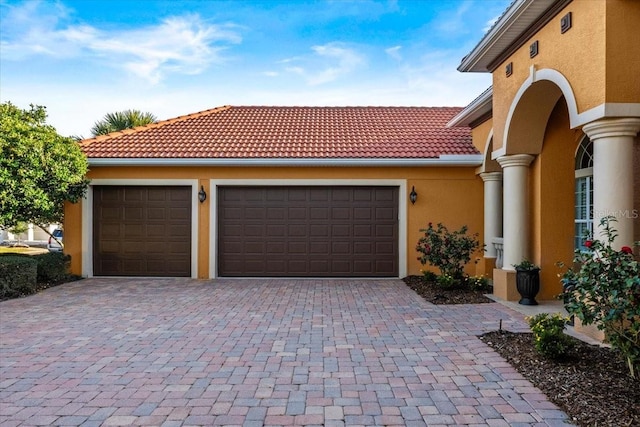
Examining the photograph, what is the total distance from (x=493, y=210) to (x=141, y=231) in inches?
348

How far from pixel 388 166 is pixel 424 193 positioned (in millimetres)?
1157

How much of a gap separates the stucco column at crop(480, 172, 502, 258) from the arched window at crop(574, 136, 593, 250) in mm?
2090

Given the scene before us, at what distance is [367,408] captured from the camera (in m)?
3.56

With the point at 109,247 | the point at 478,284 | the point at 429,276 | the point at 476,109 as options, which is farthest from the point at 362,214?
the point at 109,247

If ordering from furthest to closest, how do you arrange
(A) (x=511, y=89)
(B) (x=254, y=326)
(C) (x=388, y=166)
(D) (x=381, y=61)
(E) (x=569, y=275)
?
(D) (x=381, y=61)
(C) (x=388, y=166)
(A) (x=511, y=89)
(B) (x=254, y=326)
(E) (x=569, y=275)

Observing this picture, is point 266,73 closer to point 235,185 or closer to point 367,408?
point 235,185

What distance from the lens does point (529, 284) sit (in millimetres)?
7477

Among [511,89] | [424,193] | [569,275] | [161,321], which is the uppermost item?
[511,89]

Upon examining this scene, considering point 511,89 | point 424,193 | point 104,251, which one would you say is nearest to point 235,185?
point 104,251

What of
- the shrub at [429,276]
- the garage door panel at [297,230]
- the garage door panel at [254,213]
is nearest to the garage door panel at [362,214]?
the garage door panel at [297,230]

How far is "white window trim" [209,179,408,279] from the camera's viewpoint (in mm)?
10992

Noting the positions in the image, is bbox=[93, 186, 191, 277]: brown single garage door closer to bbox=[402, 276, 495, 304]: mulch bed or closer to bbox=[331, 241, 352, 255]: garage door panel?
bbox=[331, 241, 352, 255]: garage door panel

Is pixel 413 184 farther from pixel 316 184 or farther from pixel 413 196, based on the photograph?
pixel 316 184

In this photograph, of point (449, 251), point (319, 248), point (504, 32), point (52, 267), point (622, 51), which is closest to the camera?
point (622, 51)
